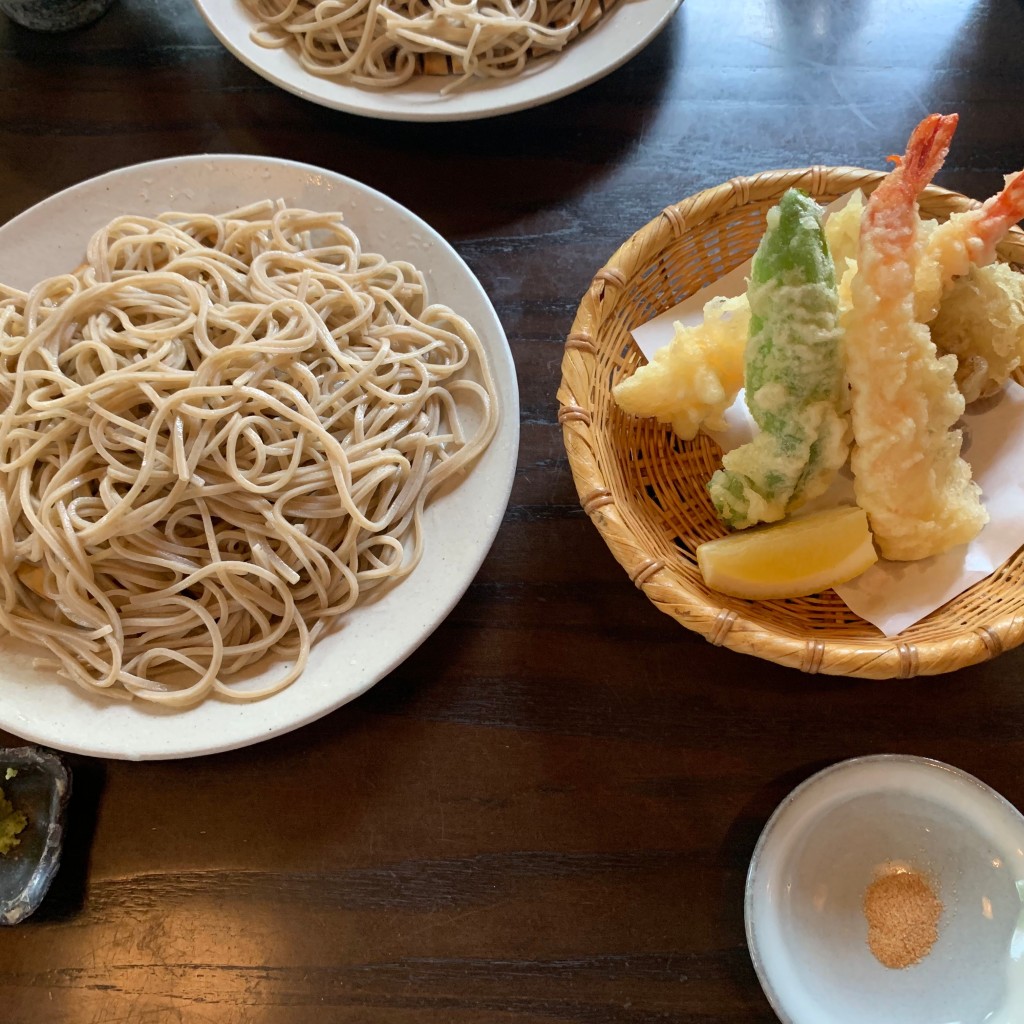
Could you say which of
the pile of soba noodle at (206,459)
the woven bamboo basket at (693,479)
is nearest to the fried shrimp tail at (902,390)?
the woven bamboo basket at (693,479)

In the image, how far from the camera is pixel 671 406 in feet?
4.54

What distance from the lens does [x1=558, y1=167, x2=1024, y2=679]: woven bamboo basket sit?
114 centimetres

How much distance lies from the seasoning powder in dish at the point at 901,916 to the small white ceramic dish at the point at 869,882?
0.01 m

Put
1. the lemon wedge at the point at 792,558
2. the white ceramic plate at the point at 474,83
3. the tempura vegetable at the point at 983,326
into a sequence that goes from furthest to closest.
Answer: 1. the white ceramic plate at the point at 474,83
2. the tempura vegetable at the point at 983,326
3. the lemon wedge at the point at 792,558

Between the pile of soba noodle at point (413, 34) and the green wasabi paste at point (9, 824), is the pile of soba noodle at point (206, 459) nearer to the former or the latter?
the green wasabi paste at point (9, 824)

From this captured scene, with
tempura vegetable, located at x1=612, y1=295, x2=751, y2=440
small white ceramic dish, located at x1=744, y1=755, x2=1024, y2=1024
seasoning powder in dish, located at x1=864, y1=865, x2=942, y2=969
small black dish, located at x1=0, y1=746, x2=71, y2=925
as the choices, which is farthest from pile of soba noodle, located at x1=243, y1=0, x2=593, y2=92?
seasoning powder in dish, located at x1=864, y1=865, x2=942, y2=969

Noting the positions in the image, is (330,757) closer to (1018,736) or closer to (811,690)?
(811,690)

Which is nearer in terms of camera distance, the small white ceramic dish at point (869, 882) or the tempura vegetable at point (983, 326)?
the small white ceramic dish at point (869, 882)

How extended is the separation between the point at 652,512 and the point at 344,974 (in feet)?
3.03

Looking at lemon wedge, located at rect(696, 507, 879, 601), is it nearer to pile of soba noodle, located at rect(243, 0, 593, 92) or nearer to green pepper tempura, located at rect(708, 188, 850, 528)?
green pepper tempura, located at rect(708, 188, 850, 528)

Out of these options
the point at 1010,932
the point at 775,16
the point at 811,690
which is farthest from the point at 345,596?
the point at 775,16

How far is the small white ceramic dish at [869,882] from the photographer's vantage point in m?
1.17

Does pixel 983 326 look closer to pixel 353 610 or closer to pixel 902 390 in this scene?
pixel 902 390

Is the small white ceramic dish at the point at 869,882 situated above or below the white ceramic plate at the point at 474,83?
below
